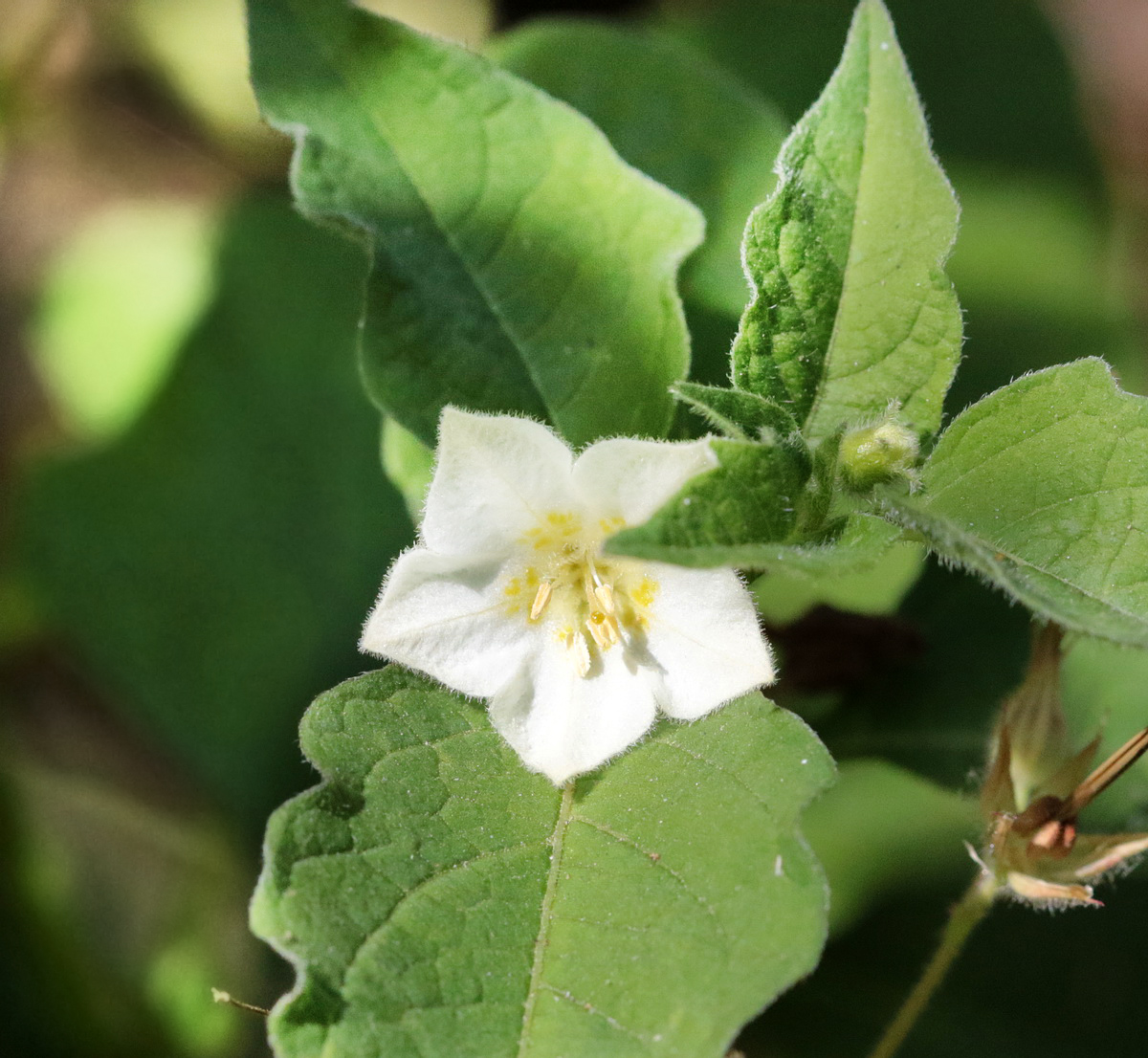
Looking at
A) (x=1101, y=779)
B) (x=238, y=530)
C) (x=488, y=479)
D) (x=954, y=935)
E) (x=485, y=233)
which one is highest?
(x=485, y=233)

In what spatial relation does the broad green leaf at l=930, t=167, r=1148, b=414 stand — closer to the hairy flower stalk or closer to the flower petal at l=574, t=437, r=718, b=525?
the hairy flower stalk

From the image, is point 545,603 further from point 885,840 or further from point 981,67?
point 981,67

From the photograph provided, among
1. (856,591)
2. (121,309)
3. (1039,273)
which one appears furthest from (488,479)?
(121,309)

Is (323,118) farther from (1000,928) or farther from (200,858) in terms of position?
(200,858)

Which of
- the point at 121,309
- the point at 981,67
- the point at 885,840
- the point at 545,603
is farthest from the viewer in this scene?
the point at 121,309

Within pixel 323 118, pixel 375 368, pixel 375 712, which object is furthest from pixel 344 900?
pixel 323 118

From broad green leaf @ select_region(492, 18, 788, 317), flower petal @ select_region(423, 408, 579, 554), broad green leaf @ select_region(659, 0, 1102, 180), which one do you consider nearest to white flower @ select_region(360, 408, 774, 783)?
flower petal @ select_region(423, 408, 579, 554)
